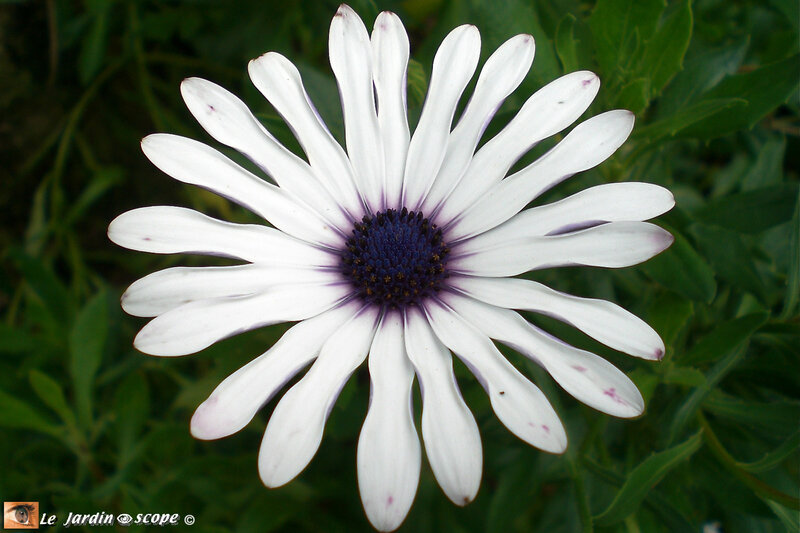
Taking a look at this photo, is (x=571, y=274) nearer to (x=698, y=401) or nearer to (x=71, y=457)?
(x=698, y=401)

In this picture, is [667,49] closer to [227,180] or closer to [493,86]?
[493,86]

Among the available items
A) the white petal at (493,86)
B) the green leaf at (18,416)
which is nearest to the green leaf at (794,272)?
the white petal at (493,86)

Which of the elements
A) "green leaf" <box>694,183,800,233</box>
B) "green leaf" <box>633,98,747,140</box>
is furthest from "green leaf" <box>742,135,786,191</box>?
"green leaf" <box>633,98,747,140</box>

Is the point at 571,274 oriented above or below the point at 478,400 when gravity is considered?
above

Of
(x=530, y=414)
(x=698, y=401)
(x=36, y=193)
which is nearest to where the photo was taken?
(x=530, y=414)

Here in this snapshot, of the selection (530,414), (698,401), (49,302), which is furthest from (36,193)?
(698,401)

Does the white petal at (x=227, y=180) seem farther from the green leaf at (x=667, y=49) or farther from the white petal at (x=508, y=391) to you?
the green leaf at (x=667, y=49)
